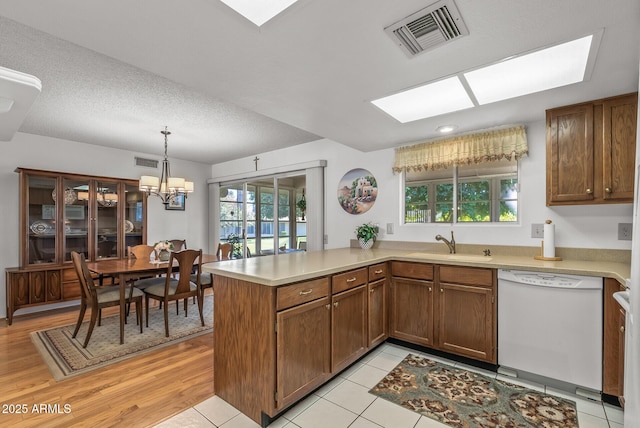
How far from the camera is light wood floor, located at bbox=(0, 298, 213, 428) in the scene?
73.1 inches

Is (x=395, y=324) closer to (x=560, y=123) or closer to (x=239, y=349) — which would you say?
(x=239, y=349)

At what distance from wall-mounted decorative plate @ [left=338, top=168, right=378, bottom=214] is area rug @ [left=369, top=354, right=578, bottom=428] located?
1.98 meters

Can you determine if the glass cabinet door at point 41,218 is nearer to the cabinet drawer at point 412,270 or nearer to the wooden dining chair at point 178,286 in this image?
the wooden dining chair at point 178,286

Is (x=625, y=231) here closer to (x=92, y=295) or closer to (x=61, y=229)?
(x=92, y=295)

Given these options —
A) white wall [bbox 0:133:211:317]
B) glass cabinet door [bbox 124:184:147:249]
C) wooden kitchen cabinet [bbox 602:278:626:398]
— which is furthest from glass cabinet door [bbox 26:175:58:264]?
wooden kitchen cabinet [bbox 602:278:626:398]

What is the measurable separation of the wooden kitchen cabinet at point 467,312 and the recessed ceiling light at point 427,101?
1352mm

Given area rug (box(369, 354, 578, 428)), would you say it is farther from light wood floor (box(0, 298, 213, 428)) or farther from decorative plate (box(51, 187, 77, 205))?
decorative plate (box(51, 187, 77, 205))

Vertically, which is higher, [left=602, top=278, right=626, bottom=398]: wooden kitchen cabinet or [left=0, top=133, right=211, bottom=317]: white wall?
[left=0, top=133, right=211, bottom=317]: white wall

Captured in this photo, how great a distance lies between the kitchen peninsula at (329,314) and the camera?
1.76 m

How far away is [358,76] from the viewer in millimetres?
1873

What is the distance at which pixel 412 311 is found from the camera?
276 centimetres

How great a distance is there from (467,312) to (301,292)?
59.8 inches

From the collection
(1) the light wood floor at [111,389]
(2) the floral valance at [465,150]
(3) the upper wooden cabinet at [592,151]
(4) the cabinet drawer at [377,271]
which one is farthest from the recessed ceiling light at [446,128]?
(1) the light wood floor at [111,389]

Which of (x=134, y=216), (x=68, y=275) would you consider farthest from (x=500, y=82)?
(x=68, y=275)
